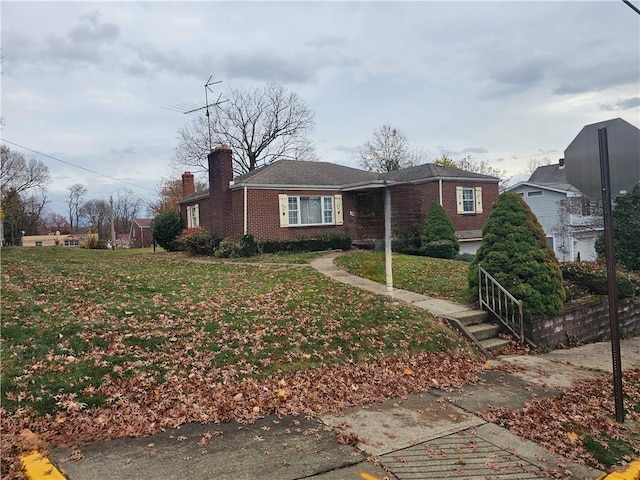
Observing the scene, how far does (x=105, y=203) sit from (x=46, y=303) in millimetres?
87398

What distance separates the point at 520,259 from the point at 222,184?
1444cm

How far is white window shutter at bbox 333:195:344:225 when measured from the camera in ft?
70.1

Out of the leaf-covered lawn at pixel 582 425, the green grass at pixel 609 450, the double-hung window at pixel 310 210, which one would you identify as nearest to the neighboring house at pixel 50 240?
the double-hung window at pixel 310 210

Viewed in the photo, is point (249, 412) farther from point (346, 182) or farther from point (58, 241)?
point (58, 241)

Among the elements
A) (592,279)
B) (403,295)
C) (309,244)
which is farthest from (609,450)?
(309,244)

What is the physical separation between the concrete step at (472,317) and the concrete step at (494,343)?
455 mm

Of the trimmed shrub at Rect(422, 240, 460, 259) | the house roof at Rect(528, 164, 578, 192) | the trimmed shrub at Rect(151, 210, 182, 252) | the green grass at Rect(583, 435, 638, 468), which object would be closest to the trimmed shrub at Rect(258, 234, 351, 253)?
the trimmed shrub at Rect(422, 240, 460, 259)

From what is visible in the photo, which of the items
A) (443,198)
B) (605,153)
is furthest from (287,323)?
(443,198)

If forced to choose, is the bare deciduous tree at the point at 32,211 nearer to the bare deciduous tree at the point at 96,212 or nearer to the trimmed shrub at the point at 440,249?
the bare deciduous tree at the point at 96,212

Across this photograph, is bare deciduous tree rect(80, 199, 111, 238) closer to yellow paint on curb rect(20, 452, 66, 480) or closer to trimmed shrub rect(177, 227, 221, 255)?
trimmed shrub rect(177, 227, 221, 255)

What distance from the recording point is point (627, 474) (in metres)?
3.68

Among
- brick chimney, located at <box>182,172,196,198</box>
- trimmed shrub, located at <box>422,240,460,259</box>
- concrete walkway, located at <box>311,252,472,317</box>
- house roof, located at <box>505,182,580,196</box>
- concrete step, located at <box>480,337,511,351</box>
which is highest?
brick chimney, located at <box>182,172,196,198</box>

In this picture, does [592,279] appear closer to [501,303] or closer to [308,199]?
[501,303]

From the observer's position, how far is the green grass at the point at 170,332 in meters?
4.90
